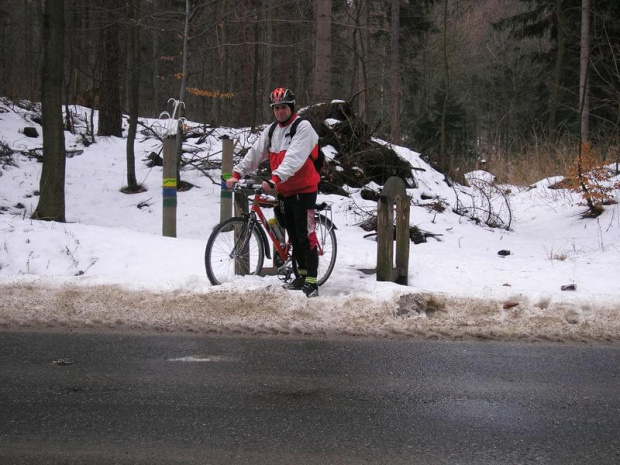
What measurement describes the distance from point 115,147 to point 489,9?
32.4m

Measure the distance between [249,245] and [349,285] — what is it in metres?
1.17

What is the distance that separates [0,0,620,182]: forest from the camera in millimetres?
14109

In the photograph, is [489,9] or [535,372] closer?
[535,372]

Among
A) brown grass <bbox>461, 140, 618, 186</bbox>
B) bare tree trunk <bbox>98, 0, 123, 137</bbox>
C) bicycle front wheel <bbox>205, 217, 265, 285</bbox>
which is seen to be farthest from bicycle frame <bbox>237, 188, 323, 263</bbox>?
brown grass <bbox>461, 140, 618, 186</bbox>

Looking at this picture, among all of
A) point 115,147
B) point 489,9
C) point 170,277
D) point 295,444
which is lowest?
point 295,444

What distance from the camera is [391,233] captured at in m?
6.50

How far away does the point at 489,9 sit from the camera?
4003 centimetres

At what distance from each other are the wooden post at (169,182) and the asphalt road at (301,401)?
3.89m

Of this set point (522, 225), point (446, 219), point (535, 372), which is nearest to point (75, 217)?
point (446, 219)

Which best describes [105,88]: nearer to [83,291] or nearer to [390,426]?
[83,291]

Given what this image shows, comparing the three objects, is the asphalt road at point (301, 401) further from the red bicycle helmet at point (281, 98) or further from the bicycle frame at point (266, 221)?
the red bicycle helmet at point (281, 98)

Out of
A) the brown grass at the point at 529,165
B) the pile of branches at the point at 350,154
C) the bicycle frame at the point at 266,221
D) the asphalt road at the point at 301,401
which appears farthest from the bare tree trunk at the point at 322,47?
the asphalt road at the point at 301,401

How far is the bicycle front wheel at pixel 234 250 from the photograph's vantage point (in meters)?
6.14

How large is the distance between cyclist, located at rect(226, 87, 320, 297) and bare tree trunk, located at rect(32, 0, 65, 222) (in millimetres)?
4212
